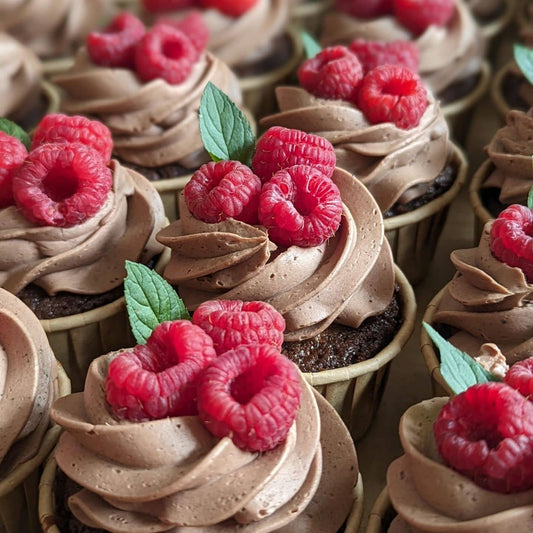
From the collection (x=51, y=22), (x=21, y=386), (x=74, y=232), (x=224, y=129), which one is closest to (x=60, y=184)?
(x=74, y=232)

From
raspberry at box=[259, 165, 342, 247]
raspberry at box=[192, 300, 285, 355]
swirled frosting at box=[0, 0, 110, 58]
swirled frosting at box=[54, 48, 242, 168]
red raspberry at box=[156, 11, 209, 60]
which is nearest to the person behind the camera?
raspberry at box=[192, 300, 285, 355]

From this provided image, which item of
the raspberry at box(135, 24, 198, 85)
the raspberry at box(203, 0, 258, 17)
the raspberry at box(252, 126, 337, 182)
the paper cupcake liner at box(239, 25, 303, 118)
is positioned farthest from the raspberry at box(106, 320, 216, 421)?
the raspberry at box(203, 0, 258, 17)

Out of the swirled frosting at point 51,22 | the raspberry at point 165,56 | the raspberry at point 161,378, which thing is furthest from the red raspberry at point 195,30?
the raspberry at point 161,378

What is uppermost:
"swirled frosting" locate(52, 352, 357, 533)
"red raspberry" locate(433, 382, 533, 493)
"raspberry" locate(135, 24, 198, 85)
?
"red raspberry" locate(433, 382, 533, 493)

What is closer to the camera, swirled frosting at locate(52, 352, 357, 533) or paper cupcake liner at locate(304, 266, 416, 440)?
swirled frosting at locate(52, 352, 357, 533)

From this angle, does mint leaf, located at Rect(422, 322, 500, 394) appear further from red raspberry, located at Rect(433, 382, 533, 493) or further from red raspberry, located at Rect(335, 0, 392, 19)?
red raspberry, located at Rect(335, 0, 392, 19)

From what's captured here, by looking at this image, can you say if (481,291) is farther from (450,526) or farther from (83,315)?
(83,315)

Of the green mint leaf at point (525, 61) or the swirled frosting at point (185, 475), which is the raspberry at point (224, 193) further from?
the green mint leaf at point (525, 61)
